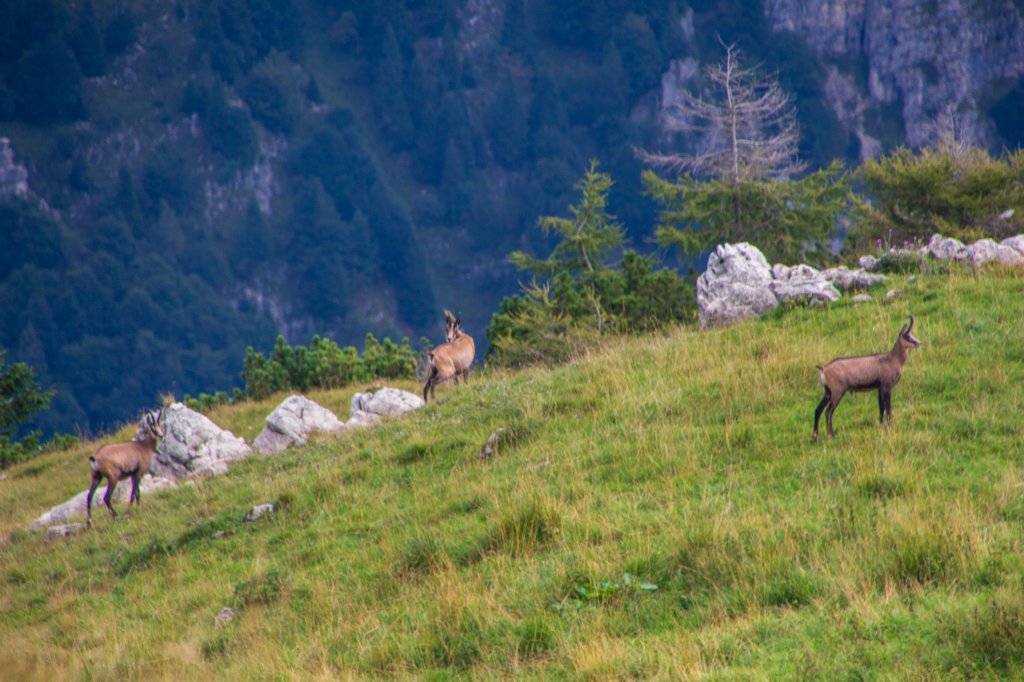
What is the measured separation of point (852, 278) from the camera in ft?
59.7

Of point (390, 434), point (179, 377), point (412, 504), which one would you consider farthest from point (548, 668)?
point (179, 377)

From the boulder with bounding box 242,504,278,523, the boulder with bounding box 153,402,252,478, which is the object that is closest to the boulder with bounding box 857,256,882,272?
the boulder with bounding box 242,504,278,523

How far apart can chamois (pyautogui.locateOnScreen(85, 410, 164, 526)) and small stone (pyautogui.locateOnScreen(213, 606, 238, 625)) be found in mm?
7452

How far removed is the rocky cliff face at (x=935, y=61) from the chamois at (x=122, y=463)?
18129 cm

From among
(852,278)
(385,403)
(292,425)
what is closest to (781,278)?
(852,278)

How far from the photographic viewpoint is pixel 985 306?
14.7 metres

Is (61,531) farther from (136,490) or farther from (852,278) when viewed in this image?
(852,278)

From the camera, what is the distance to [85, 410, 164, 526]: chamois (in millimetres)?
16312

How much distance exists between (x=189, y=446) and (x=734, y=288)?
12.9 meters

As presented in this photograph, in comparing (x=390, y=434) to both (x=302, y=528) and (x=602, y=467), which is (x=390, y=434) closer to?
(x=302, y=528)

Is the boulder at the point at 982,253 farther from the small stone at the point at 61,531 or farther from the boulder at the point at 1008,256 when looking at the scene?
the small stone at the point at 61,531

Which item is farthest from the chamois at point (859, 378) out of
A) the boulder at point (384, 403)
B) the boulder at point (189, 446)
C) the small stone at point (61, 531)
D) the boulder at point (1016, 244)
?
the boulder at point (189, 446)

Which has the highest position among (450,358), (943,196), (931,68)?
(931,68)

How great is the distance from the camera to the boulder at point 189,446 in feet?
66.8
